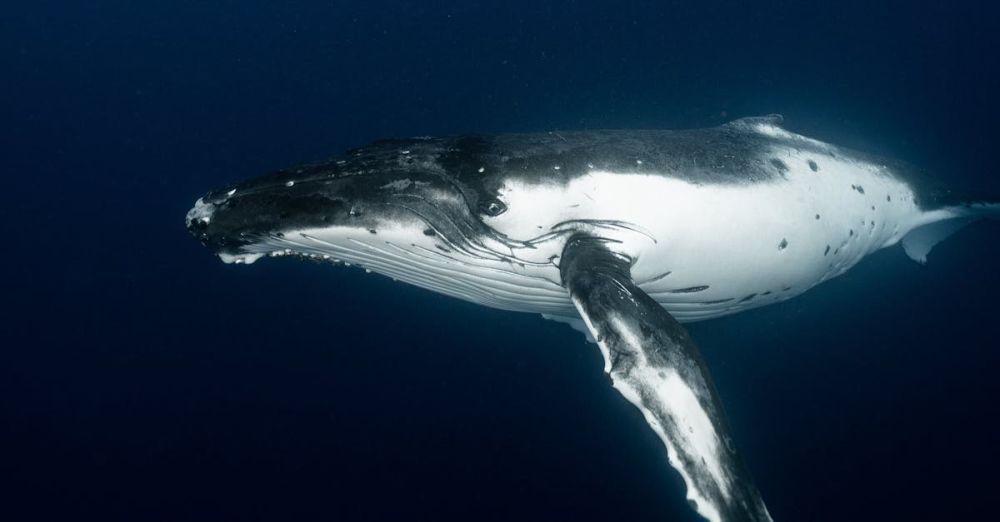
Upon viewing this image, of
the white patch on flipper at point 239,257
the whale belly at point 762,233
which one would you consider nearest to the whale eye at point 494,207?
the whale belly at point 762,233

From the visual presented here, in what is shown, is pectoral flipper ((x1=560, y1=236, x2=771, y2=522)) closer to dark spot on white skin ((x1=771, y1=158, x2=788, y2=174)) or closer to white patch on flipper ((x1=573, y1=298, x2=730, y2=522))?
white patch on flipper ((x1=573, y1=298, x2=730, y2=522))

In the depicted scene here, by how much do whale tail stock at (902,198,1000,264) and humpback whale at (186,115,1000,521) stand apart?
3068mm

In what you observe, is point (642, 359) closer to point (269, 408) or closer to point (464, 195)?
point (464, 195)

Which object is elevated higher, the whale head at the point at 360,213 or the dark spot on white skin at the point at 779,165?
the dark spot on white skin at the point at 779,165

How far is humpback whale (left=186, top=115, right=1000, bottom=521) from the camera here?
2904 mm

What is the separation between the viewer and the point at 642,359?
2926 mm

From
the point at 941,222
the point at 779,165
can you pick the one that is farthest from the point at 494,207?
the point at 941,222

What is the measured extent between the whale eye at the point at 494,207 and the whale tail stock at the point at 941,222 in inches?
287

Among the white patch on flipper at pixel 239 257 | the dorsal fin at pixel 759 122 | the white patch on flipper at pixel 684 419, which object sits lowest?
the white patch on flipper at pixel 684 419

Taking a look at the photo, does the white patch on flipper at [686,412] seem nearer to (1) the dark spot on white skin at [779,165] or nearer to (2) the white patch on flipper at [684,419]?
(2) the white patch on flipper at [684,419]

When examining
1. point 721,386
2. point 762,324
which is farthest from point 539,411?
point 762,324

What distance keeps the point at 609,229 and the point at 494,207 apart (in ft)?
3.33

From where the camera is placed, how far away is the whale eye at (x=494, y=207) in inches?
155

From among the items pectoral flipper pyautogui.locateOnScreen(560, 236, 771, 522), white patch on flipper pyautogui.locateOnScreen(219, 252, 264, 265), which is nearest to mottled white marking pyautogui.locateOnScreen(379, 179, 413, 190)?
white patch on flipper pyautogui.locateOnScreen(219, 252, 264, 265)
